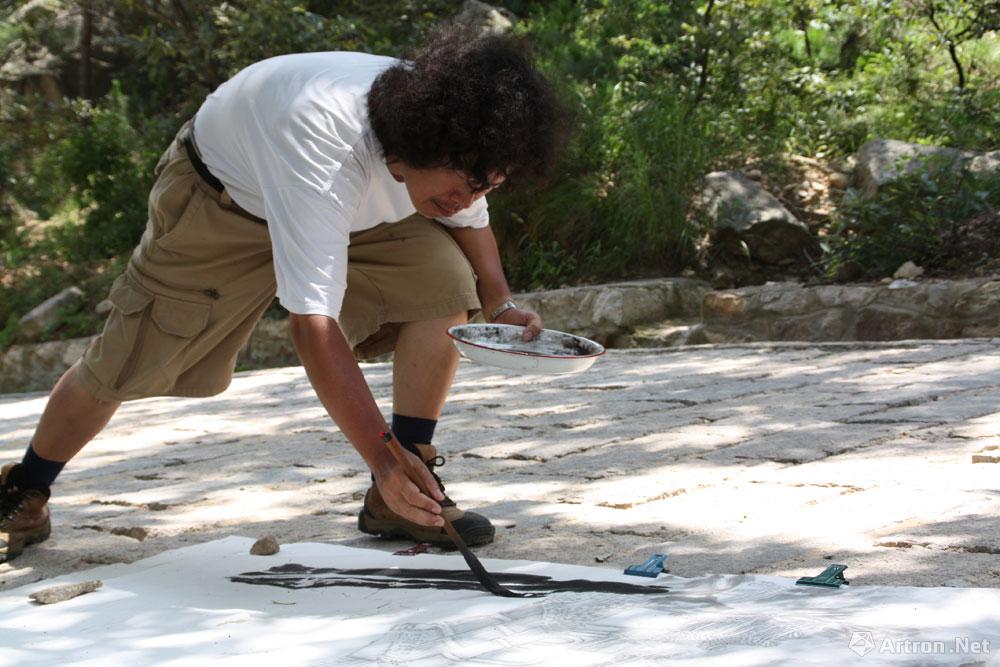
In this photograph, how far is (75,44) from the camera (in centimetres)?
1194

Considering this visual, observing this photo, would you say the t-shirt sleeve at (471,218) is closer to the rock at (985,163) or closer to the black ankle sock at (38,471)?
the black ankle sock at (38,471)

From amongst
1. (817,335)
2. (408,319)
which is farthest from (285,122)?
(817,335)

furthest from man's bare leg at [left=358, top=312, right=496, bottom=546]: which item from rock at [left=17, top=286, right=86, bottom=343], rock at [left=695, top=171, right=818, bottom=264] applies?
rock at [left=17, top=286, right=86, bottom=343]

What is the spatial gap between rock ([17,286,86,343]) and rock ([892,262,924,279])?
5.90 metres

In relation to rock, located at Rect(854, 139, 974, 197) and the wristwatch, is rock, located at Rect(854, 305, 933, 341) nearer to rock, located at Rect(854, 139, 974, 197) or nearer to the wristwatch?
rock, located at Rect(854, 139, 974, 197)

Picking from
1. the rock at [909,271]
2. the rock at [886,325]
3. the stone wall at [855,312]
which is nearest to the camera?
the stone wall at [855,312]

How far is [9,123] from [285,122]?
977cm

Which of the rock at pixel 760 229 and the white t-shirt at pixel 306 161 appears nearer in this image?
the white t-shirt at pixel 306 161

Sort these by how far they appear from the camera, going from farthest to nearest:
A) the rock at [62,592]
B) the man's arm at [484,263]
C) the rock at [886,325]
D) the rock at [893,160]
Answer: the rock at [893,160]
the rock at [886,325]
the man's arm at [484,263]
the rock at [62,592]

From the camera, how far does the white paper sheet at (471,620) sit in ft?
5.61

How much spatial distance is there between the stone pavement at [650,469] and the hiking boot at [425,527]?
0.14ft

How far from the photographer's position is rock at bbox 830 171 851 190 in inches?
279

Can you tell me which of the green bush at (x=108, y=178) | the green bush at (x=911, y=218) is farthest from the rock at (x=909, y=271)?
the green bush at (x=108, y=178)

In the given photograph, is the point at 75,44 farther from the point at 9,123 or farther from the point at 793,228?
the point at 793,228
